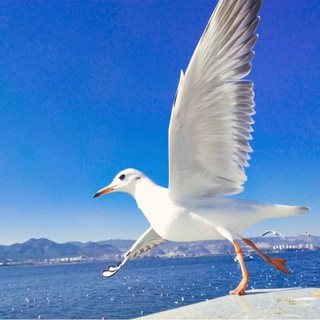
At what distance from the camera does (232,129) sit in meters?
4.76

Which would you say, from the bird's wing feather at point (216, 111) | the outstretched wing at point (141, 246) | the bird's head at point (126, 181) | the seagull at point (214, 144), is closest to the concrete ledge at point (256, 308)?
the seagull at point (214, 144)

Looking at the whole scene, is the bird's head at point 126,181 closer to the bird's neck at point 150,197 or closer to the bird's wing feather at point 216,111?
the bird's neck at point 150,197

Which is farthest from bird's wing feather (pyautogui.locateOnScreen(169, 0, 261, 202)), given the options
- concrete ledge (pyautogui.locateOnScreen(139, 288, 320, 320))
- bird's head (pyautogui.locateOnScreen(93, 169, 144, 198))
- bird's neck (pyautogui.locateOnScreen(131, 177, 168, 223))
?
concrete ledge (pyautogui.locateOnScreen(139, 288, 320, 320))

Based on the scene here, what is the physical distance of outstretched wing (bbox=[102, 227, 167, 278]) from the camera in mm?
6129

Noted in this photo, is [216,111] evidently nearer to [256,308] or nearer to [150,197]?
[150,197]

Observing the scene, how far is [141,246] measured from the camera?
6.32 m

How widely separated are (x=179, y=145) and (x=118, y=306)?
4677 cm

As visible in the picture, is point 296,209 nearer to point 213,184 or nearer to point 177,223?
point 213,184

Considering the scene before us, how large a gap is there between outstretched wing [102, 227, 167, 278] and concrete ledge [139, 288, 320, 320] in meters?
1.20

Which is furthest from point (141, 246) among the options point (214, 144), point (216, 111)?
point (216, 111)

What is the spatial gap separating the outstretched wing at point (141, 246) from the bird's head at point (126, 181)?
936 millimetres

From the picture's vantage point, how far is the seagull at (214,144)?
4434 mm

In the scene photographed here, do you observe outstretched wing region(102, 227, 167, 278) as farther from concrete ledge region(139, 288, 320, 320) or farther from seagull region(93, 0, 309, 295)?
concrete ledge region(139, 288, 320, 320)

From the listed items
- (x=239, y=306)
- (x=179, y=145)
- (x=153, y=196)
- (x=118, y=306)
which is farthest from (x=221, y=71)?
(x=118, y=306)
